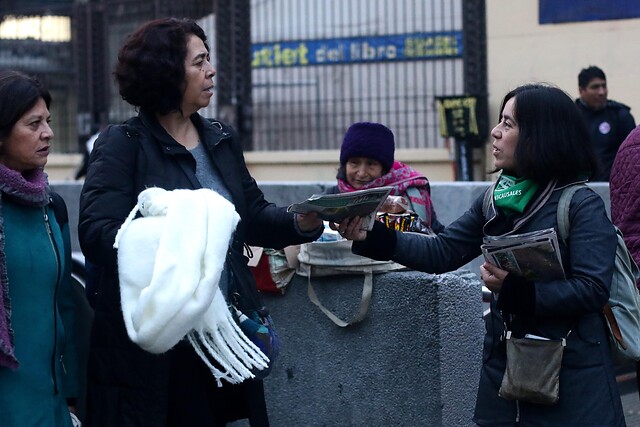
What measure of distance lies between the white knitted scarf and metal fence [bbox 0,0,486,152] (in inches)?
403

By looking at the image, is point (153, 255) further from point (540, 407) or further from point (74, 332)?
point (540, 407)

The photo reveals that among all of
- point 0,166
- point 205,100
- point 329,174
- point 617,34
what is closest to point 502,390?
point 205,100

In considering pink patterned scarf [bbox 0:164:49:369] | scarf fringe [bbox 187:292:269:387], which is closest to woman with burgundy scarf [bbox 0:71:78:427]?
pink patterned scarf [bbox 0:164:49:369]

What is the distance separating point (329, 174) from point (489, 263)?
433 inches

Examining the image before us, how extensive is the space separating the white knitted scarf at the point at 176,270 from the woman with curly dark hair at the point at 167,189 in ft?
0.16

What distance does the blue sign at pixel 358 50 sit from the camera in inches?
538

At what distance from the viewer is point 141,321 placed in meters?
3.26

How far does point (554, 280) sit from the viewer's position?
3393 mm

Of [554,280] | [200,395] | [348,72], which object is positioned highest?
[348,72]

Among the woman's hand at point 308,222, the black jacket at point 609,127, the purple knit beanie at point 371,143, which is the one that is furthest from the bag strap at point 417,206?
the black jacket at point 609,127

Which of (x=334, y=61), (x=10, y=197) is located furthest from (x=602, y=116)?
(x=10, y=197)

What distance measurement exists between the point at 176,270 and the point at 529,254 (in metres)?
1.03

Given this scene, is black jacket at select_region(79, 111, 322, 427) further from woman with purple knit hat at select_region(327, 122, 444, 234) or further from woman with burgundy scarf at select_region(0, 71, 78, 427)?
woman with purple knit hat at select_region(327, 122, 444, 234)

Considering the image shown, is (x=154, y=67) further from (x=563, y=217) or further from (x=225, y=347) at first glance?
(x=563, y=217)
